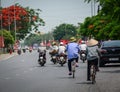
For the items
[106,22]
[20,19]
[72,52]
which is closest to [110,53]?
[72,52]

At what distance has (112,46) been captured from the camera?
122 ft

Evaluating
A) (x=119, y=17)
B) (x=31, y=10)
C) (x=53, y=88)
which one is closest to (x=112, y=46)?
(x=119, y=17)

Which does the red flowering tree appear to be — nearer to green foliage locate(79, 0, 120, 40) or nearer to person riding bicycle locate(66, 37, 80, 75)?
green foliage locate(79, 0, 120, 40)

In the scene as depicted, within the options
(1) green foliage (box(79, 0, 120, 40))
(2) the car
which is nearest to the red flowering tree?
(1) green foliage (box(79, 0, 120, 40))

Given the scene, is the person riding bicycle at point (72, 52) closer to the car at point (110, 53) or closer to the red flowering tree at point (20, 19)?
the car at point (110, 53)

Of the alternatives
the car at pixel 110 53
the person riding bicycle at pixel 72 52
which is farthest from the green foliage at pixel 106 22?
the person riding bicycle at pixel 72 52

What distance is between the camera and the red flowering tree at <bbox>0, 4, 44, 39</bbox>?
125 metres

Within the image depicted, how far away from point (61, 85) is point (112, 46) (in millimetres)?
14925

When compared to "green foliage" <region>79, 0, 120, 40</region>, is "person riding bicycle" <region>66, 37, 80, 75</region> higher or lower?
lower

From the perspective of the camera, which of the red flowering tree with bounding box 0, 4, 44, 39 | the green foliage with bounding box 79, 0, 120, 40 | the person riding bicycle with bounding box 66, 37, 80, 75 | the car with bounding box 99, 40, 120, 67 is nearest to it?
the person riding bicycle with bounding box 66, 37, 80, 75

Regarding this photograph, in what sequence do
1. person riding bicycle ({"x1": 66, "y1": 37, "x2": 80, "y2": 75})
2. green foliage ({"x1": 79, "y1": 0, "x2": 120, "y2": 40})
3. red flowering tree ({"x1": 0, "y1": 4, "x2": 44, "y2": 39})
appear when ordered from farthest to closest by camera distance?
1. red flowering tree ({"x1": 0, "y1": 4, "x2": 44, "y2": 39})
2. green foliage ({"x1": 79, "y1": 0, "x2": 120, "y2": 40})
3. person riding bicycle ({"x1": 66, "y1": 37, "x2": 80, "y2": 75})

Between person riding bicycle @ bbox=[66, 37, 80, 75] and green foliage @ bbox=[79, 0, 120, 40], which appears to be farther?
green foliage @ bbox=[79, 0, 120, 40]

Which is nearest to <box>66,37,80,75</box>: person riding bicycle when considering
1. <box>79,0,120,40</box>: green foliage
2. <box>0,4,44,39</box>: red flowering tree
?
<box>79,0,120,40</box>: green foliage

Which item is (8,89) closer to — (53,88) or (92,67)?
(53,88)
